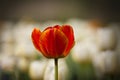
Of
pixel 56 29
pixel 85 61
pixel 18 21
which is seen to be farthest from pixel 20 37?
pixel 56 29

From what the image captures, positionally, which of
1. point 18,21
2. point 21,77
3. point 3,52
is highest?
point 18,21

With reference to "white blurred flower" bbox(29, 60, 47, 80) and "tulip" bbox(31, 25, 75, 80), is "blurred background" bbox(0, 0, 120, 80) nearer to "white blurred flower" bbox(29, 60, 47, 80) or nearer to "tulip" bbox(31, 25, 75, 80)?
"white blurred flower" bbox(29, 60, 47, 80)

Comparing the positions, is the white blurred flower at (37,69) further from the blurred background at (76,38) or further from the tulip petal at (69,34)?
the tulip petal at (69,34)

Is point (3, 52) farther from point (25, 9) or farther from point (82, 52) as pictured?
point (82, 52)

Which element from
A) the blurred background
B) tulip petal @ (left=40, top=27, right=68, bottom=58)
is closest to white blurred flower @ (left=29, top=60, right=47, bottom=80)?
the blurred background

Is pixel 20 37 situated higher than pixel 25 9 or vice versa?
pixel 25 9

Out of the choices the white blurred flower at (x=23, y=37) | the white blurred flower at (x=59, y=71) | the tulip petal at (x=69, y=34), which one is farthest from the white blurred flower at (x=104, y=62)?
the tulip petal at (x=69, y=34)
